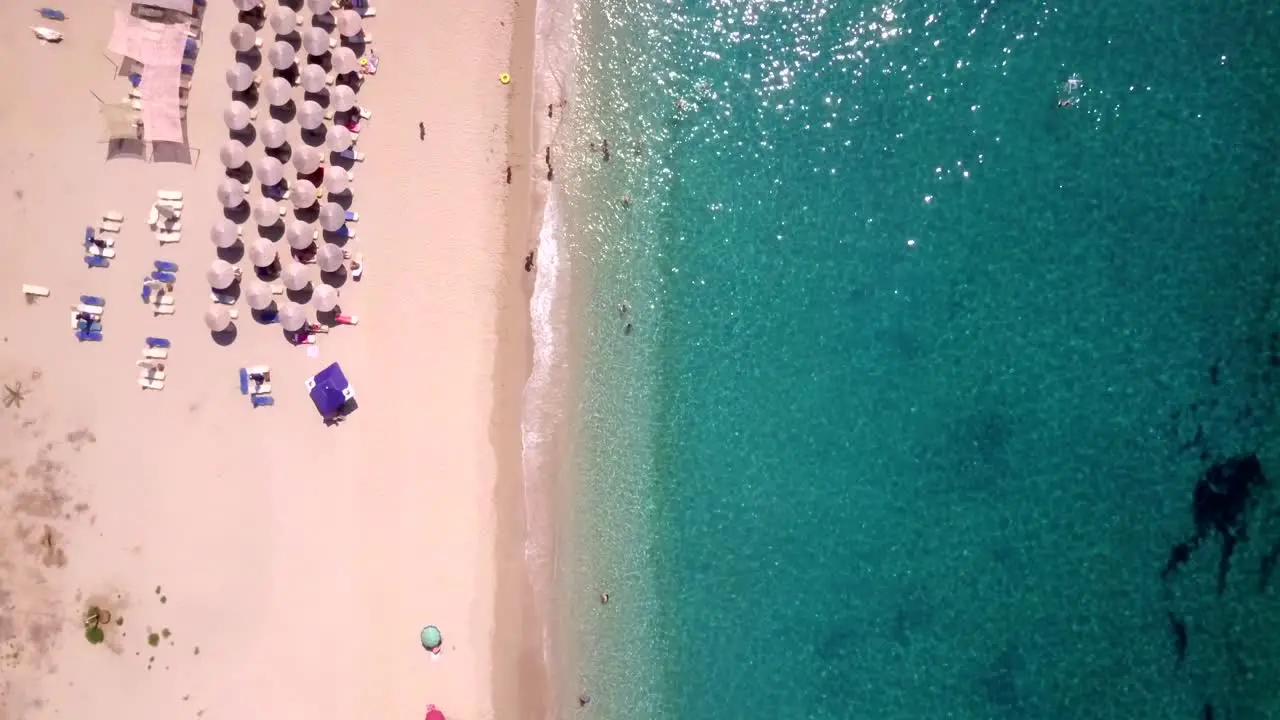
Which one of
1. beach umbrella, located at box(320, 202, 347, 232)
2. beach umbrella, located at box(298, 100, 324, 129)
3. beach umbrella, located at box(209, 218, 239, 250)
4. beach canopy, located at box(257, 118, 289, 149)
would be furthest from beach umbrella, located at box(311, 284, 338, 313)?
beach umbrella, located at box(298, 100, 324, 129)

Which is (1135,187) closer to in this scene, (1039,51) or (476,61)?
(1039,51)

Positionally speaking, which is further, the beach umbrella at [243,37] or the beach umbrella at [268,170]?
the beach umbrella at [268,170]

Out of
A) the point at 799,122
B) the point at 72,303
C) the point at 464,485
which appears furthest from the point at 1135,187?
the point at 72,303

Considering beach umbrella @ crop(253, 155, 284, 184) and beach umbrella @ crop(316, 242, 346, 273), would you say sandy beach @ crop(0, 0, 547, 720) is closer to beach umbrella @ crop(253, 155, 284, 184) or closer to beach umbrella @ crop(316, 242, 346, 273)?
beach umbrella @ crop(316, 242, 346, 273)

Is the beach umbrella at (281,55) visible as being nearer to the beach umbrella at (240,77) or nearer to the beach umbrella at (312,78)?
the beach umbrella at (312,78)

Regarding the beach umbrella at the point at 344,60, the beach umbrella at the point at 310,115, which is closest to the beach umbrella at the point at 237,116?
the beach umbrella at the point at 310,115
